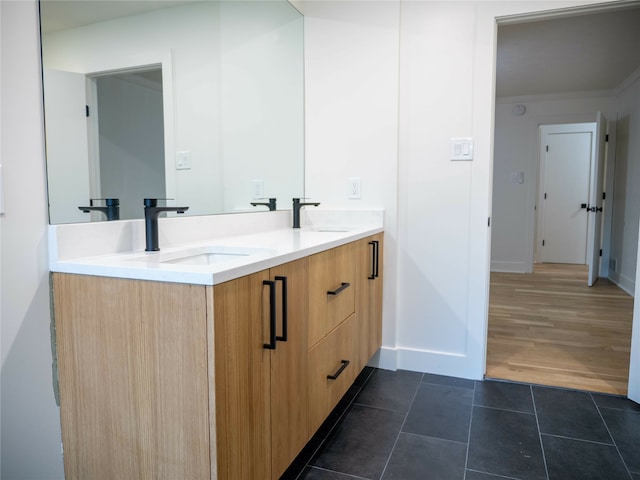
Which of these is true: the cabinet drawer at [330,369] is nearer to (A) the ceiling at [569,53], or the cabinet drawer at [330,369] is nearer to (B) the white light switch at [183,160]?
(B) the white light switch at [183,160]

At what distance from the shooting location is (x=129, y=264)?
3.59ft

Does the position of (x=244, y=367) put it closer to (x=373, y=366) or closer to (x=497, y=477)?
(x=497, y=477)

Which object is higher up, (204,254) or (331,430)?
(204,254)

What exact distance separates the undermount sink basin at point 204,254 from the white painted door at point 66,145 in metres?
0.25

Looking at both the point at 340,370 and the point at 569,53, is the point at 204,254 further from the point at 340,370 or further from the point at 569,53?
the point at 569,53

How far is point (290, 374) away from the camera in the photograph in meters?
1.36

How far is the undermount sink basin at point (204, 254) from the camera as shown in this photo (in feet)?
4.47

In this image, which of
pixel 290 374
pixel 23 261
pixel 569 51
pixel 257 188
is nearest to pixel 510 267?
pixel 569 51

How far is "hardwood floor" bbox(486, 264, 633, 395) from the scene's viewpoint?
245 cm

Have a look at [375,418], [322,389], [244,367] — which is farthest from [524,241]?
[244,367]

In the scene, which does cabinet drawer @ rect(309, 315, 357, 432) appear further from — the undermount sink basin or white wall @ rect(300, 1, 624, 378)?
white wall @ rect(300, 1, 624, 378)

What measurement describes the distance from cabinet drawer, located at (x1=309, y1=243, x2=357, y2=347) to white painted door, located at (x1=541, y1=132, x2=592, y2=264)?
5759 millimetres

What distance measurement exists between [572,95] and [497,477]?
5.20 m

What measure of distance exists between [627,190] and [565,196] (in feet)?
6.34
